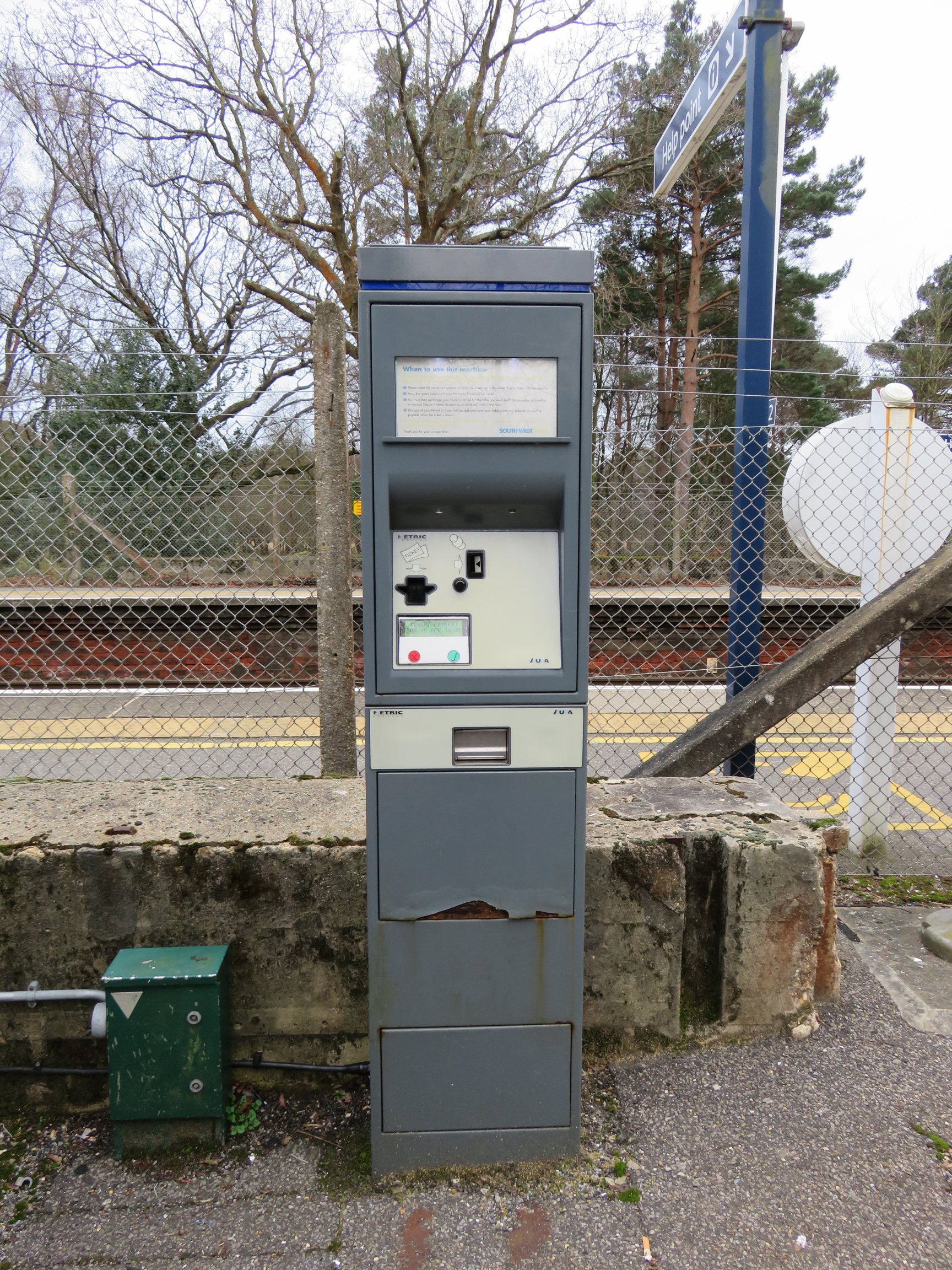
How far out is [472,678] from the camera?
1874 mm

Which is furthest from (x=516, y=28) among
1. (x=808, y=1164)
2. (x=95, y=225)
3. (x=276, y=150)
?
(x=808, y=1164)

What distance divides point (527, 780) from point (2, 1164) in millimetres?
1790

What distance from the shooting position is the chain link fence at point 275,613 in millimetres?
4566

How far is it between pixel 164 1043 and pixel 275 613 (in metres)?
4.48

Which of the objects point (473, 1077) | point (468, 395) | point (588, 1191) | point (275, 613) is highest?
point (468, 395)

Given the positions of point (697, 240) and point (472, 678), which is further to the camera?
point (697, 240)

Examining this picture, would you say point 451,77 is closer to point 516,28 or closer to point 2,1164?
point 516,28

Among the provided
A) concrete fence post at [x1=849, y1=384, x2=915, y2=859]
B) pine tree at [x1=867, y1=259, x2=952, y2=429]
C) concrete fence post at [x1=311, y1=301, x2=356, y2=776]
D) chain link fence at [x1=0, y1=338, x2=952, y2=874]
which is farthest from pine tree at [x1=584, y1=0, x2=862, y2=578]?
concrete fence post at [x1=311, y1=301, x2=356, y2=776]

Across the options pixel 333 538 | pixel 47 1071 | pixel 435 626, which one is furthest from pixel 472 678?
pixel 47 1071

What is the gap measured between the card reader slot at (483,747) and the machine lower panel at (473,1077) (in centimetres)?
71

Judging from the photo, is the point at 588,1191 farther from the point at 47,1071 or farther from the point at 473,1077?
the point at 47,1071

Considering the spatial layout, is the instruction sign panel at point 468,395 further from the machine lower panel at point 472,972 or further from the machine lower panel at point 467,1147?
the machine lower panel at point 467,1147

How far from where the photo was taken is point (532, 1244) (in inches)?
74.7

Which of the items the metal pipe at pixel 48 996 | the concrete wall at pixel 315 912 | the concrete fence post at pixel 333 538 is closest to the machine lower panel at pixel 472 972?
the concrete wall at pixel 315 912
